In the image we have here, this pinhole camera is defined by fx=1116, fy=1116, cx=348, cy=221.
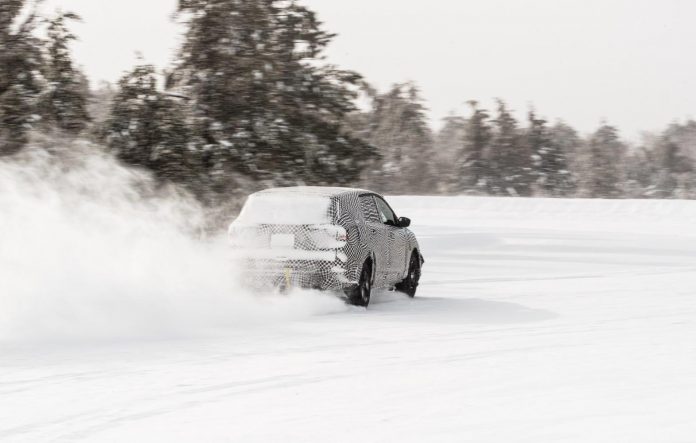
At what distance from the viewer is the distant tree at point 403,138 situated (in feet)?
332

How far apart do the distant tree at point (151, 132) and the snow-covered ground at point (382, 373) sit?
10.3m

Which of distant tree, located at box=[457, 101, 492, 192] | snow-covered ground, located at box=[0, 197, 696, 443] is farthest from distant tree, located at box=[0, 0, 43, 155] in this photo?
distant tree, located at box=[457, 101, 492, 192]

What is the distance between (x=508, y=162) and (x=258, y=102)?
7169 centimetres

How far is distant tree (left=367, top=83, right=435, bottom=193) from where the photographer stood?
10112cm

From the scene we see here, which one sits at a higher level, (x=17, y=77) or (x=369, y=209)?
(x=17, y=77)

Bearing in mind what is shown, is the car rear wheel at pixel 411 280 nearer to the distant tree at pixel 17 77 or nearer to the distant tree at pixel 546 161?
the distant tree at pixel 17 77

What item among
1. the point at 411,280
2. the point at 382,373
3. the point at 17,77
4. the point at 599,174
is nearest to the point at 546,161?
the point at 599,174

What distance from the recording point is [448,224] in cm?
4522

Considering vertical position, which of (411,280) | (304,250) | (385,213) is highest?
(385,213)

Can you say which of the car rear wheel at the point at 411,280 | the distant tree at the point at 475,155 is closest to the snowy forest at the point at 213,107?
the car rear wheel at the point at 411,280

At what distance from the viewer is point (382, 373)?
8.70m

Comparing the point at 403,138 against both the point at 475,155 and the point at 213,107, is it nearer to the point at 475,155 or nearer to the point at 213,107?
the point at 475,155

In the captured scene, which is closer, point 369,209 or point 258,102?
point 369,209

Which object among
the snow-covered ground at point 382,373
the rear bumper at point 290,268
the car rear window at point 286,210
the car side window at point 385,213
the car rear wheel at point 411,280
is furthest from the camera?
the car rear wheel at point 411,280
